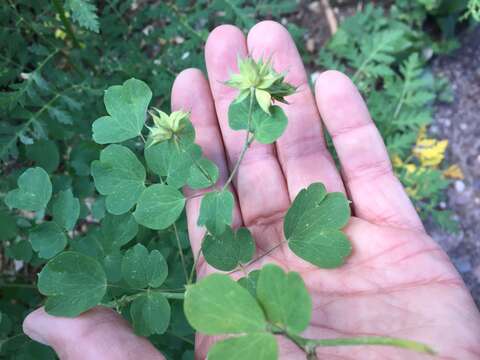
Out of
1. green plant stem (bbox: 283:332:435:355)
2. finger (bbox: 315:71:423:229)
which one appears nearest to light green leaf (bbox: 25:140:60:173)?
finger (bbox: 315:71:423:229)

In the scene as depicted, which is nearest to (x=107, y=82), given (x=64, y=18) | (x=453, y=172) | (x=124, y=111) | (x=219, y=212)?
(x=64, y=18)

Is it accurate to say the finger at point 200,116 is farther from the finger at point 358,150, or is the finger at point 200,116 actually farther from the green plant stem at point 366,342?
the green plant stem at point 366,342

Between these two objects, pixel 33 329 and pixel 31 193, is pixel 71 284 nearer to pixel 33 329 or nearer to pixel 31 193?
pixel 33 329

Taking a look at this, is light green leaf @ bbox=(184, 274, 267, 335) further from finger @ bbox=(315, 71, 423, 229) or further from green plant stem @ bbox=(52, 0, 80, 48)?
green plant stem @ bbox=(52, 0, 80, 48)

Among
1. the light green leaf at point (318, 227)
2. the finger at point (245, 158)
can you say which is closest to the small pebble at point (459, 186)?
the finger at point (245, 158)

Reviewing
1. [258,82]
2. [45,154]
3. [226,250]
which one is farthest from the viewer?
[45,154]

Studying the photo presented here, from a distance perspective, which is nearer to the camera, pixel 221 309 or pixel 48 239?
pixel 221 309
